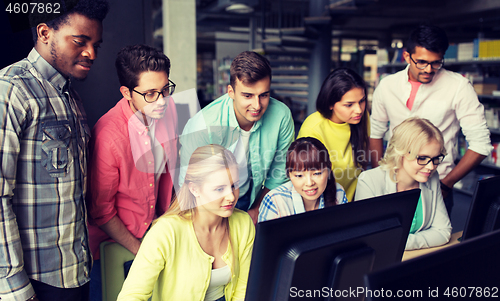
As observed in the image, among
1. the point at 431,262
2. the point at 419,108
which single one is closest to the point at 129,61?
the point at 431,262

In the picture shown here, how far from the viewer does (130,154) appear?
1.38m

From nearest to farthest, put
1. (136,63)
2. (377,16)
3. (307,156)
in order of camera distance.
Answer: (136,63)
(307,156)
(377,16)

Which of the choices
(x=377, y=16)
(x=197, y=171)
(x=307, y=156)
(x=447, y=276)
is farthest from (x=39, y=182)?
(x=377, y=16)

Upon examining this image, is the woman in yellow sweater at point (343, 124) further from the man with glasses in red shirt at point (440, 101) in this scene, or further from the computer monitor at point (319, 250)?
the computer monitor at point (319, 250)

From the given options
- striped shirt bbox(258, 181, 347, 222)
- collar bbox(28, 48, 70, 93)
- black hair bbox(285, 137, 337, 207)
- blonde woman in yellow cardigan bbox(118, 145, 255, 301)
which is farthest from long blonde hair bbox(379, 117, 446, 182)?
collar bbox(28, 48, 70, 93)

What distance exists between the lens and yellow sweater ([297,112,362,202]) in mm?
1759

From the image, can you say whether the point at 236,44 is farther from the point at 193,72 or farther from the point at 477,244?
the point at 477,244

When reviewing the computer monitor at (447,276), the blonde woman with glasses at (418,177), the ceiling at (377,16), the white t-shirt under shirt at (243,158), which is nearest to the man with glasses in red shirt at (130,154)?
the white t-shirt under shirt at (243,158)

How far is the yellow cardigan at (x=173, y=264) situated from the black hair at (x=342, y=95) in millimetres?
855

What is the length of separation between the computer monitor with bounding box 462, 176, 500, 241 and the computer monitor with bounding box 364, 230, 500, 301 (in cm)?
39

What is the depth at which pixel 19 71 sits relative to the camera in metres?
Result: 1.06

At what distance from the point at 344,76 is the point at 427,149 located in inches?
19.3

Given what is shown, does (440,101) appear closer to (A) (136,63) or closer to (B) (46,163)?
(A) (136,63)

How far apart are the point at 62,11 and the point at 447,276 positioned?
48.2 inches
